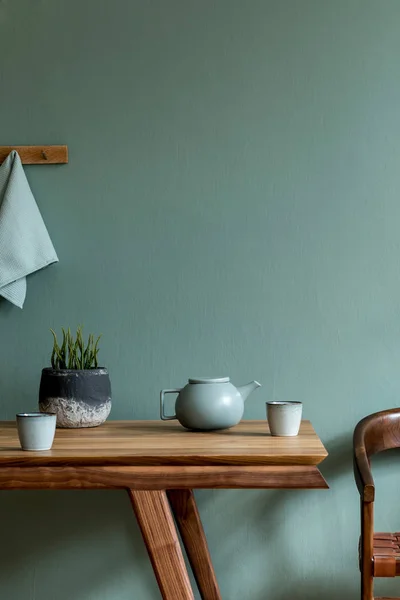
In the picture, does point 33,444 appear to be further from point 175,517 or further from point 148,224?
point 148,224

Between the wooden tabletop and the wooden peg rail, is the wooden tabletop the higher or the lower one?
the lower one

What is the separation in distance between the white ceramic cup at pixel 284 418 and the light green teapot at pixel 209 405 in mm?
102

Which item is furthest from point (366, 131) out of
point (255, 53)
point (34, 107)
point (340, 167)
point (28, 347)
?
point (28, 347)

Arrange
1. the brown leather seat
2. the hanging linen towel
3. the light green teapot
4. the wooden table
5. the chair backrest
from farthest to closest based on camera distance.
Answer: the hanging linen towel
the chair backrest
the light green teapot
the brown leather seat
the wooden table

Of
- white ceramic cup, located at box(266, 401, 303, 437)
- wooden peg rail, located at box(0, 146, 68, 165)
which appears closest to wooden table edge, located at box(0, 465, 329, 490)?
white ceramic cup, located at box(266, 401, 303, 437)

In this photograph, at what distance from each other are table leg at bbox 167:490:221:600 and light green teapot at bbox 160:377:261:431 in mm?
275

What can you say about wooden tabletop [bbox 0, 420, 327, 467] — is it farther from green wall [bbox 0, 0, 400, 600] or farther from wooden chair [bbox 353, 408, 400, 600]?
green wall [bbox 0, 0, 400, 600]

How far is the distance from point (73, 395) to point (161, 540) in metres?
0.43

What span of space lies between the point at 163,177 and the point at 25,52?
512mm

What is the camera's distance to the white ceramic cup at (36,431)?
145cm

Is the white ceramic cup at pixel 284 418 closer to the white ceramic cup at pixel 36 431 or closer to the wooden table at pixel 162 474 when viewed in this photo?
the wooden table at pixel 162 474

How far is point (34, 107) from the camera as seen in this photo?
6.76ft

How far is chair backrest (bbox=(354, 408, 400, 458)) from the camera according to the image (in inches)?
73.4

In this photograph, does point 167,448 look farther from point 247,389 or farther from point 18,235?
point 18,235
